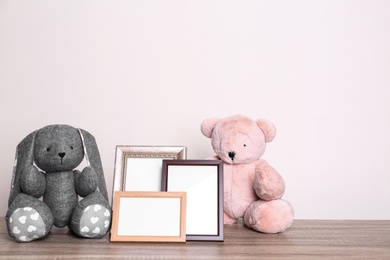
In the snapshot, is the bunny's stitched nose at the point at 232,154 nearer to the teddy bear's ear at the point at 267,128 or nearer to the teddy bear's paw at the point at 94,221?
the teddy bear's ear at the point at 267,128

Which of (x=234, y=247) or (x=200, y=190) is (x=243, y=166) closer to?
(x=200, y=190)

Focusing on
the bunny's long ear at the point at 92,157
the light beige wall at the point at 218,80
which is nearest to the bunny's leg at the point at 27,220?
the bunny's long ear at the point at 92,157

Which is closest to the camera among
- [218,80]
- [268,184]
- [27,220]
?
[27,220]

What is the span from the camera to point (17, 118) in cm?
141

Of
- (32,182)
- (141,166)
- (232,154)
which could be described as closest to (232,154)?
(232,154)

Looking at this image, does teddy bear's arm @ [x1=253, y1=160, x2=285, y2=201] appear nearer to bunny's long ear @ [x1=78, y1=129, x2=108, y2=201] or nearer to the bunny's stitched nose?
the bunny's stitched nose

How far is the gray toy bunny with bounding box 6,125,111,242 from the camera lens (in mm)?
940

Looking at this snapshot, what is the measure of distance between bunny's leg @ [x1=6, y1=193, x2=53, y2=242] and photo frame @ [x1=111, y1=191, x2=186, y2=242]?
5.9 inches

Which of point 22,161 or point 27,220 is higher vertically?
point 22,161

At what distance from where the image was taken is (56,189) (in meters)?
1.01

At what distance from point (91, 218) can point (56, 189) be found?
12 centimetres

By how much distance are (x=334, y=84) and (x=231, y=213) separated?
0.58m

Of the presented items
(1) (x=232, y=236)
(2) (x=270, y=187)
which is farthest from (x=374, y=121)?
(1) (x=232, y=236)

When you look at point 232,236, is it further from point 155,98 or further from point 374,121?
point 374,121
